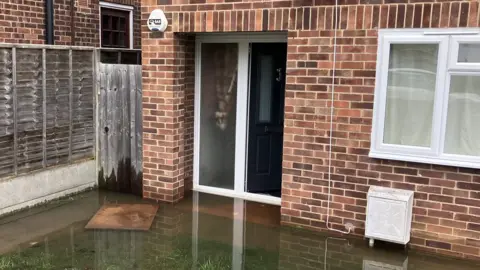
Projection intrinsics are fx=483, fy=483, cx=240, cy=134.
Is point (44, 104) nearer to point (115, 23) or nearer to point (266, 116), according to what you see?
point (266, 116)

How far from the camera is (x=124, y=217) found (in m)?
5.68

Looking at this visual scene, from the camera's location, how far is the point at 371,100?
191 inches

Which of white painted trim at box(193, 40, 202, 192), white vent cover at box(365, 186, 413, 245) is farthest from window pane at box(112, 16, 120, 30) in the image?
white vent cover at box(365, 186, 413, 245)

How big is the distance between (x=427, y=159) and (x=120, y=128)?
4.05 m

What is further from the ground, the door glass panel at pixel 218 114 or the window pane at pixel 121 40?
the window pane at pixel 121 40

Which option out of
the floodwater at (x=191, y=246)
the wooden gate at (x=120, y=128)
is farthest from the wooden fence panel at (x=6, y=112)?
the wooden gate at (x=120, y=128)

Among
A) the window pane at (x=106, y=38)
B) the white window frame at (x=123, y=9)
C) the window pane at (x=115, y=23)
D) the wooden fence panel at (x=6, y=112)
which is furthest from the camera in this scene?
the window pane at (x=115, y=23)

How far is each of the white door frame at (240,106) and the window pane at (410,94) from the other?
5.66 feet

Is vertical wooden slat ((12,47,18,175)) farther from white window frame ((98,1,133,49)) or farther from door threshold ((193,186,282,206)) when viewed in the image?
white window frame ((98,1,133,49))

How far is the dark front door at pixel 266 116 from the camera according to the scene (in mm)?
6211

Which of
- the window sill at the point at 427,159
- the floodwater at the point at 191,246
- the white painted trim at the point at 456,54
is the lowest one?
A: the floodwater at the point at 191,246

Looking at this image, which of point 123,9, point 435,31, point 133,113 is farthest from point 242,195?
point 123,9

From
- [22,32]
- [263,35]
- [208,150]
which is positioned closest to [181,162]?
[208,150]

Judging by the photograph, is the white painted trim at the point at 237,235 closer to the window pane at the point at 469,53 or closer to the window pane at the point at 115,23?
the window pane at the point at 469,53
